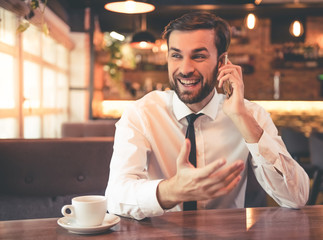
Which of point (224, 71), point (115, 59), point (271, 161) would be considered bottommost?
point (271, 161)

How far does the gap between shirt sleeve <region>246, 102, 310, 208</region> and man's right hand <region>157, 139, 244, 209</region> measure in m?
0.46

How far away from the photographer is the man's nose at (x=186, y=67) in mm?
1645

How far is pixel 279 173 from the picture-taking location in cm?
154

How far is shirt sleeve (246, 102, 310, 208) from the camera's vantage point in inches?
58.5

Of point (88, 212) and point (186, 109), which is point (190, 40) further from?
point (88, 212)

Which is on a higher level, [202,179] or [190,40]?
[190,40]

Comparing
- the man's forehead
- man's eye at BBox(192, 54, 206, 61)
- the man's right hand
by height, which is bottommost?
the man's right hand

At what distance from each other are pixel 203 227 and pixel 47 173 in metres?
1.32

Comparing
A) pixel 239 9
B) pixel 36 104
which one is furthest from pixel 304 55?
pixel 36 104

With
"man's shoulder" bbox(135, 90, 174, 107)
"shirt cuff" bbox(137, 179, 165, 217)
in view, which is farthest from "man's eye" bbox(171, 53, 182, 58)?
"shirt cuff" bbox(137, 179, 165, 217)

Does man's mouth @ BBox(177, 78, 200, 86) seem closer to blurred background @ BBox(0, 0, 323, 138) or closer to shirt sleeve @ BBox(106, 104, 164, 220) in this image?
shirt sleeve @ BBox(106, 104, 164, 220)

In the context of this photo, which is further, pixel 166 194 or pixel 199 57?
pixel 199 57

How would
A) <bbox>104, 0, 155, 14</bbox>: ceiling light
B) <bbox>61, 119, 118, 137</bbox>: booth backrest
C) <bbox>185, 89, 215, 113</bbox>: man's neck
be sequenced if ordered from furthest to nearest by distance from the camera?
<bbox>61, 119, 118, 137</bbox>: booth backrest < <bbox>104, 0, 155, 14</bbox>: ceiling light < <bbox>185, 89, 215, 113</bbox>: man's neck

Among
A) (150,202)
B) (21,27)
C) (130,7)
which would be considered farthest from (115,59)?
(150,202)
